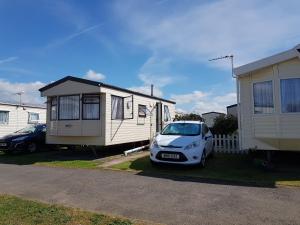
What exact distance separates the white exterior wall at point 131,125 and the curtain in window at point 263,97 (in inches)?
250

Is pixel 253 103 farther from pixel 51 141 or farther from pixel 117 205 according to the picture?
pixel 51 141

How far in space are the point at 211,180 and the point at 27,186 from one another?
5085mm

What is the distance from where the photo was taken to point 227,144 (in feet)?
49.3

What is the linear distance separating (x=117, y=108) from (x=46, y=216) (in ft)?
31.6

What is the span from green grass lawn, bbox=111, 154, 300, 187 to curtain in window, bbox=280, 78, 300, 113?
6.74 ft

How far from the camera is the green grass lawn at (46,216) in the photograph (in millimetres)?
5281

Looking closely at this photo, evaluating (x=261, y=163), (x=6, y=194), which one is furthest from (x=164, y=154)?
(x=6, y=194)

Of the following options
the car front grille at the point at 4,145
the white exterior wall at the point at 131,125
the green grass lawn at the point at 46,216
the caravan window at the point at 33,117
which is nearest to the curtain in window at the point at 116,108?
the white exterior wall at the point at 131,125

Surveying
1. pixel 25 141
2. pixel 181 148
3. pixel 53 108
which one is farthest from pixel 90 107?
pixel 181 148

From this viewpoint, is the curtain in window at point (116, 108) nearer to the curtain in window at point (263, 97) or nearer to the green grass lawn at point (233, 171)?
the green grass lawn at point (233, 171)

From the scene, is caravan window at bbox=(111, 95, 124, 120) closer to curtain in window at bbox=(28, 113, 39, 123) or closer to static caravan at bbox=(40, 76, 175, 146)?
static caravan at bbox=(40, 76, 175, 146)

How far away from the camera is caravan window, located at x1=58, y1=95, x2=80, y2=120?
14547 millimetres

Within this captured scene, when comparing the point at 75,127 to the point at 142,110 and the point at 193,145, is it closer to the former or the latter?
the point at 142,110

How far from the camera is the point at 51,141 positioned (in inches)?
607
